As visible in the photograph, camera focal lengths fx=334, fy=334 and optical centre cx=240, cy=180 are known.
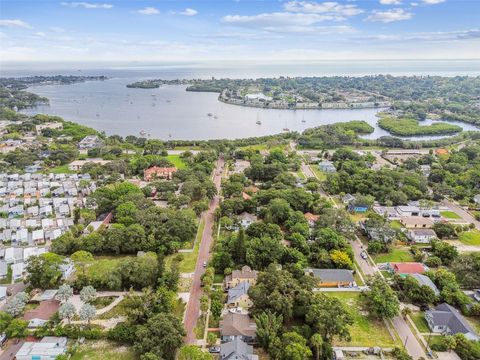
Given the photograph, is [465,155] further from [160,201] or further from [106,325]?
[106,325]

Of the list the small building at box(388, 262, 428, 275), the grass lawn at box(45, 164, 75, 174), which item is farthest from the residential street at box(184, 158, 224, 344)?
the grass lawn at box(45, 164, 75, 174)

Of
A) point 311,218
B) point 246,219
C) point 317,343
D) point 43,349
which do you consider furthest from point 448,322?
point 43,349

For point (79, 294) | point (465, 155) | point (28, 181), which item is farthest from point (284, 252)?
point (465, 155)

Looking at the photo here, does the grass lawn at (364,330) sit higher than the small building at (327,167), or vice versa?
the small building at (327,167)

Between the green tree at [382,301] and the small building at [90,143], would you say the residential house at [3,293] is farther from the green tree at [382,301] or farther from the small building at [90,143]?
the small building at [90,143]

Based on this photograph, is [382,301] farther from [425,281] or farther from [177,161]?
[177,161]

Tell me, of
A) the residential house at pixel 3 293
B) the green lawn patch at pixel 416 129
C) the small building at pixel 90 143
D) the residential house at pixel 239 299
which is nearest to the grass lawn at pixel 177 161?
the small building at pixel 90 143
